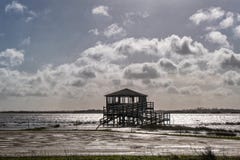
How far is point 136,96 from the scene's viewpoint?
67.1 m

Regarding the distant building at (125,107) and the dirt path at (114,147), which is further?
the distant building at (125,107)

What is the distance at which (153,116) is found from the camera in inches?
Answer: 3002

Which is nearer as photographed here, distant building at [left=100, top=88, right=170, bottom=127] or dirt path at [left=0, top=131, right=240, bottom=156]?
dirt path at [left=0, top=131, right=240, bottom=156]

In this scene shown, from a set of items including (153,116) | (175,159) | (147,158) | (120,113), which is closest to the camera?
(175,159)

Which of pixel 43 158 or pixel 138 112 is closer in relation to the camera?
pixel 43 158

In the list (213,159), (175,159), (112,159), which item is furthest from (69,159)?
(213,159)

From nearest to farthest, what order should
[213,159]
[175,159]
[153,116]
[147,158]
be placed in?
[213,159], [175,159], [147,158], [153,116]

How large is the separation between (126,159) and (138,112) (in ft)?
161

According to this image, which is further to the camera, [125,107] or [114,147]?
[125,107]

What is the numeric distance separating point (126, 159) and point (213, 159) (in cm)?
429

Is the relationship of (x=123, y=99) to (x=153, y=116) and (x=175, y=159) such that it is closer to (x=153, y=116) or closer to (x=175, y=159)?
(x=153, y=116)

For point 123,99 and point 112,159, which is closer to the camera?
point 112,159

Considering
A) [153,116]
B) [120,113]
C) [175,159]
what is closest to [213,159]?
[175,159]

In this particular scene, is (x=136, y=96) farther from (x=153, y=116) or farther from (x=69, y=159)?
(x=69, y=159)
